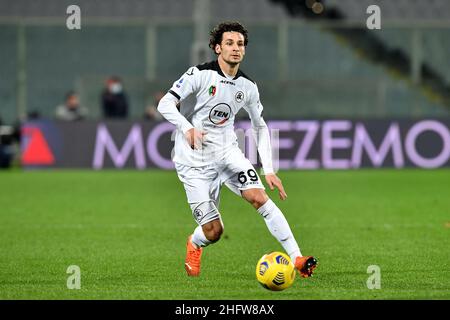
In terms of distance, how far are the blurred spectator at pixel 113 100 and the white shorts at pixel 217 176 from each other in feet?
49.6

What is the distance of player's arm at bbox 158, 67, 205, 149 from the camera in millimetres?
8546

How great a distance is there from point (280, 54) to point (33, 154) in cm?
569

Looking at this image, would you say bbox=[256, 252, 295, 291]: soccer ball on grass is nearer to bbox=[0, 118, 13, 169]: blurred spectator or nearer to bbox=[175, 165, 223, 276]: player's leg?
bbox=[175, 165, 223, 276]: player's leg

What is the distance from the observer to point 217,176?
916cm

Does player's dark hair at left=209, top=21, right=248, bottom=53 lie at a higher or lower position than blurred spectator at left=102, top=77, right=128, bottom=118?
higher

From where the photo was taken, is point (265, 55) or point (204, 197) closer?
point (204, 197)

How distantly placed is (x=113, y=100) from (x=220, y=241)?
495 inches

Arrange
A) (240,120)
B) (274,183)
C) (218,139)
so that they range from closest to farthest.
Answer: (274,183) < (218,139) < (240,120)

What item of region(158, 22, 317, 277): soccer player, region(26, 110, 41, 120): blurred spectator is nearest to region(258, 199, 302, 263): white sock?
region(158, 22, 317, 277): soccer player

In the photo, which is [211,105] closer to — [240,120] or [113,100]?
[240,120]

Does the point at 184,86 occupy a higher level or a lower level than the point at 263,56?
higher

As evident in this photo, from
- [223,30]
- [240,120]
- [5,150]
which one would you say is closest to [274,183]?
[223,30]
